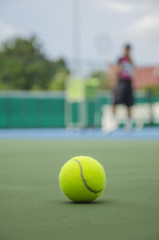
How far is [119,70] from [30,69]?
979 cm

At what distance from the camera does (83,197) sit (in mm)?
3217

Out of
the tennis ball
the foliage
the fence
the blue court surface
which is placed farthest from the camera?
the foliage

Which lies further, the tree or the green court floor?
the tree

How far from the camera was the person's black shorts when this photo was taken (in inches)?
477

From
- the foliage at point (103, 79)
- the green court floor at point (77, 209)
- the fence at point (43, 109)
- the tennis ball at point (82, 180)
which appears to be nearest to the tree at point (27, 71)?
the fence at point (43, 109)

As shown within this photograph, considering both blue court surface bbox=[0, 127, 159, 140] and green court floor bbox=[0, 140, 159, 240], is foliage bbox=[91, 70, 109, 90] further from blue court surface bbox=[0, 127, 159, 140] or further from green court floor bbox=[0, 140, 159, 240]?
green court floor bbox=[0, 140, 159, 240]

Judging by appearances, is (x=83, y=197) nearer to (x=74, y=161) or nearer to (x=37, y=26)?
(x=74, y=161)

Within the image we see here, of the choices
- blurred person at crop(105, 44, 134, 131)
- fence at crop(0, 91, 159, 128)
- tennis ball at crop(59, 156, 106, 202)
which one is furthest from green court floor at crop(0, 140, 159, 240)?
fence at crop(0, 91, 159, 128)

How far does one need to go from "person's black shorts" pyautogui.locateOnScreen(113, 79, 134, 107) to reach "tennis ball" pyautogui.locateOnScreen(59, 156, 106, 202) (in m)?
8.91

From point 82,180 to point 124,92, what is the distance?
905cm

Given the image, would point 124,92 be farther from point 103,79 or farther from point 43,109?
point 103,79

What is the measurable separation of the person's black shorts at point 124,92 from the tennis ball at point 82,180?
8.91 m

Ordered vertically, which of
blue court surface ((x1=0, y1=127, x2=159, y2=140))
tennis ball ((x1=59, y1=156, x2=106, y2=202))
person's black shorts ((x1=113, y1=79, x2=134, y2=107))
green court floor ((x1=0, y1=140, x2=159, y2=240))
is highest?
person's black shorts ((x1=113, y1=79, x2=134, y2=107))

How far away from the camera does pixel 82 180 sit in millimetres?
3174
